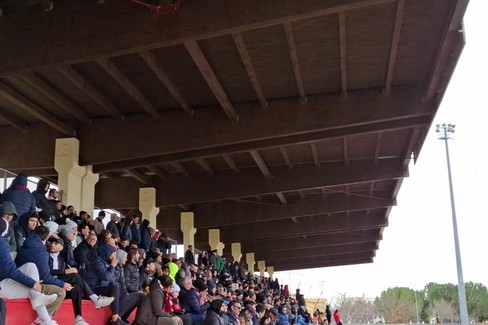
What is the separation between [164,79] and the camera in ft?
48.8

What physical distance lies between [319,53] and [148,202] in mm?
12224

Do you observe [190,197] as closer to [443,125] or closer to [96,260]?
[96,260]

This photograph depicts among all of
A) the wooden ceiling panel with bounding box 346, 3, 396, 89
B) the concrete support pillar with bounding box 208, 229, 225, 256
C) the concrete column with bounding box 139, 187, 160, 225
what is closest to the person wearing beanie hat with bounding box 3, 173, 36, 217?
the wooden ceiling panel with bounding box 346, 3, 396, 89

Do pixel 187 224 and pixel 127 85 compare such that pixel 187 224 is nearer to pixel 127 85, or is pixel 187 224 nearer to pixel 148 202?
pixel 148 202

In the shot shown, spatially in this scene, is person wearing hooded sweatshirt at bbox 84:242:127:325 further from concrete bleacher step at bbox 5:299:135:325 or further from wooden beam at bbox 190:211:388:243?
wooden beam at bbox 190:211:388:243

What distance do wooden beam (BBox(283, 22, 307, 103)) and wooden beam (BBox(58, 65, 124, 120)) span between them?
5.15 m

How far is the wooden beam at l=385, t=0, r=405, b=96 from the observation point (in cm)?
1248

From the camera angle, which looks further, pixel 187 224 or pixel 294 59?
pixel 187 224

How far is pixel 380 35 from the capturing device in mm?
13914

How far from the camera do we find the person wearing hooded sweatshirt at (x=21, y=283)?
7133 mm

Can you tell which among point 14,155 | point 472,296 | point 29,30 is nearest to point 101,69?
point 29,30

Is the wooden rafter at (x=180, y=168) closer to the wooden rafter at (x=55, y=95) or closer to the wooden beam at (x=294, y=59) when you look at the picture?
Result: the wooden rafter at (x=55, y=95)

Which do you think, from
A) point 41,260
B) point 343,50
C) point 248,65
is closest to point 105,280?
point 41,260

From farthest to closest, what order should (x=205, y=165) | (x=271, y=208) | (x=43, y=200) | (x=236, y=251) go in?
1. (x=236, y=251)
2. (x=271, y=208)
3. (x=205, y=165)
4. (x=43, y=200)
